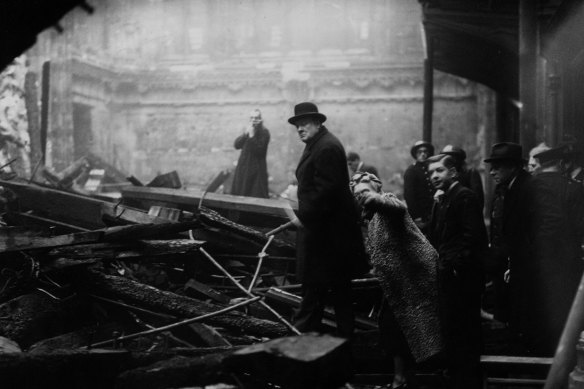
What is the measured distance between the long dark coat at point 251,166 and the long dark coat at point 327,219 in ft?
21.2

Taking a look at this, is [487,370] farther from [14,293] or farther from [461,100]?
[461,100]

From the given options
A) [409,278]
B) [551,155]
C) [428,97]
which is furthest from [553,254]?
[428,97]

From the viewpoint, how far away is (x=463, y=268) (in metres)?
4.95

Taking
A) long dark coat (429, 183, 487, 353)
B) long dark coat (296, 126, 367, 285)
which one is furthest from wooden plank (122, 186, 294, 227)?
long dark coat (429, 183, 487, 353)

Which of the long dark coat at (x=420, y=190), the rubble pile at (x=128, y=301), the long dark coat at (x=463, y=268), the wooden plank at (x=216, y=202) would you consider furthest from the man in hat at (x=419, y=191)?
the long dark coat at (x=463, y=268)

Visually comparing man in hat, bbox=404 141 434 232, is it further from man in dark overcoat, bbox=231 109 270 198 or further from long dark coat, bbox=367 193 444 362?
man in dark overcoat, bbox=231 109 270 198

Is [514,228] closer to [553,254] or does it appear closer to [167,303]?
[553,254]

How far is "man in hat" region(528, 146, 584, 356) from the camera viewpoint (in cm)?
573

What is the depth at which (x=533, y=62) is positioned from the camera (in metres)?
8.98

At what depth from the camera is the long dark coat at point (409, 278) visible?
16.9 ft

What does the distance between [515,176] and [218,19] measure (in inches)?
1317

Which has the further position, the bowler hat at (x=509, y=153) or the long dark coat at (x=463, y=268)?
the bowler hat at (x=509, y=153)

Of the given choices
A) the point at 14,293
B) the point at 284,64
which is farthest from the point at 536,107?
the point at 284,64

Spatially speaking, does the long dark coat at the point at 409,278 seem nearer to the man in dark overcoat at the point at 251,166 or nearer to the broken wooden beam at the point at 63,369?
the broken wooden beam at the point at 63,369
